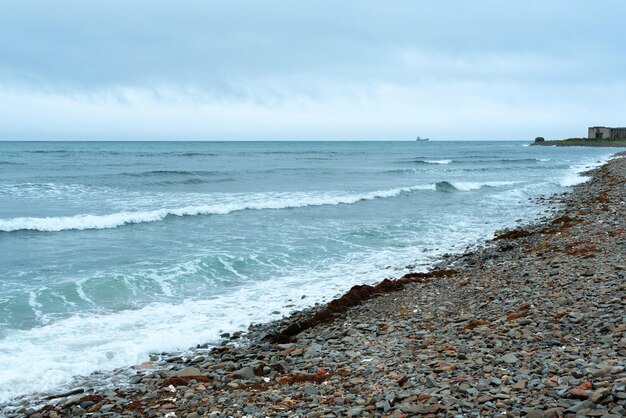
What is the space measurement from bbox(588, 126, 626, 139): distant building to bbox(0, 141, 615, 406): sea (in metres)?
113

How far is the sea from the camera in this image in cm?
845

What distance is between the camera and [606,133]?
131m

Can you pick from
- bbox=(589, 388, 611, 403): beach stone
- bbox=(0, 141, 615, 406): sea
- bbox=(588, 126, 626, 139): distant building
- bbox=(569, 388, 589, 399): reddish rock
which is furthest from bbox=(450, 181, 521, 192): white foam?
bbox=(588, 126, 626, 139): distant building

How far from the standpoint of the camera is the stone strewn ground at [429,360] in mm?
4844

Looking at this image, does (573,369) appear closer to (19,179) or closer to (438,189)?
(438,189)

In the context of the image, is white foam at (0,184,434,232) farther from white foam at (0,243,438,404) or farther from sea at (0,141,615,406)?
white foam at (0,243,438,404)

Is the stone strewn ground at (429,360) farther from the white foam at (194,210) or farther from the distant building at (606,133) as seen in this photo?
the distant building at (606,133)

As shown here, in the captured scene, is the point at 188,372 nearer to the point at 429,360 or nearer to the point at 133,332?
the point at 133,332

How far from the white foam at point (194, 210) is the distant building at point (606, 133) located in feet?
385

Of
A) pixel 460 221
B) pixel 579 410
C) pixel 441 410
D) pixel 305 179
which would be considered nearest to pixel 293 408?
pixel 441 410

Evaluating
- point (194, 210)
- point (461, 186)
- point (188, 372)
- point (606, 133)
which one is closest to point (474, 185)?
point (461, 186)

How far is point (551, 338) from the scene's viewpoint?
20.3ft

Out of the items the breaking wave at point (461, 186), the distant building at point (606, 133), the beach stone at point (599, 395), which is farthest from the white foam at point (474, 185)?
the distant building at point (606, 133)

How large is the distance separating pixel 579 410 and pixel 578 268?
20.2 feet
